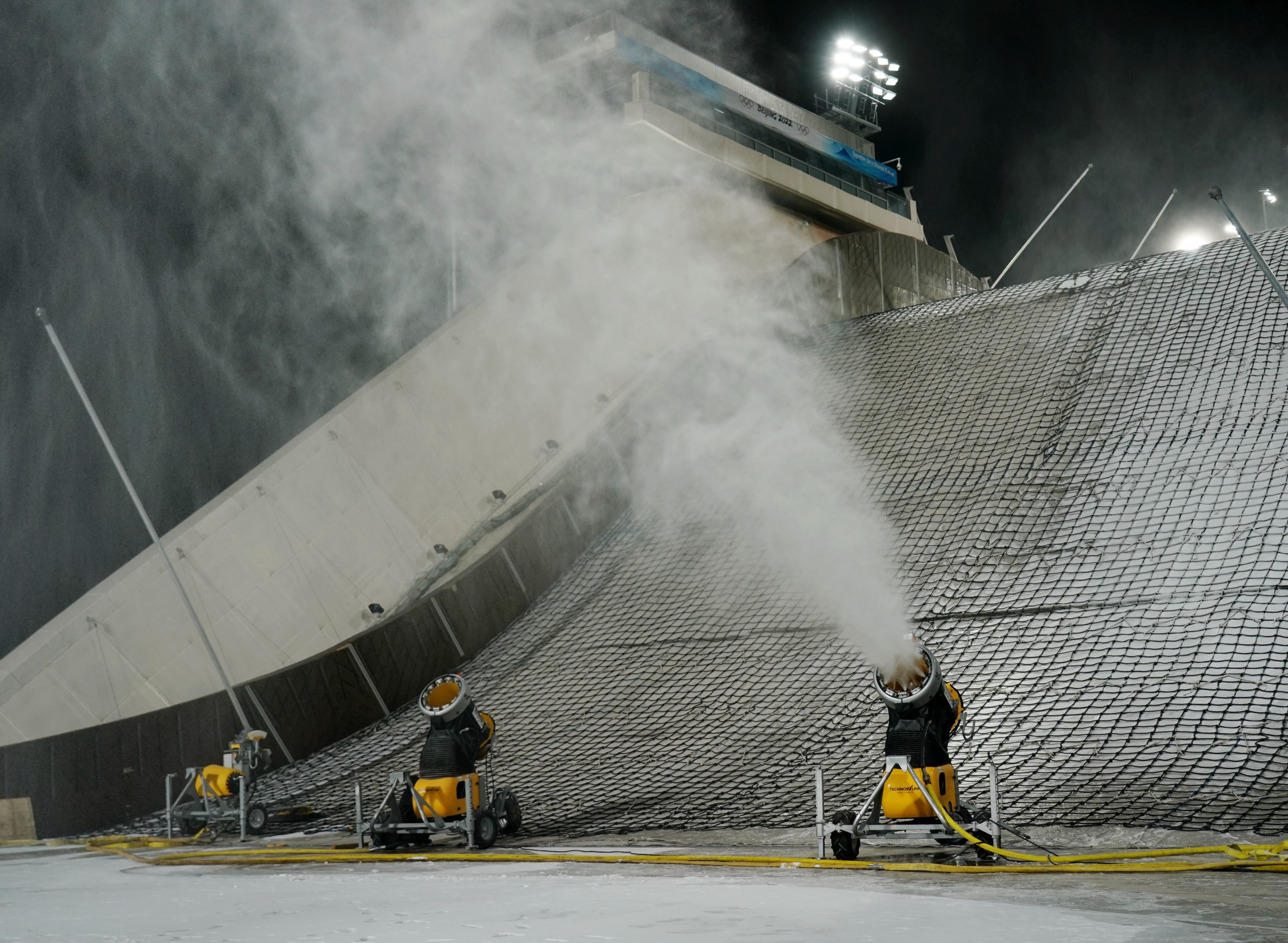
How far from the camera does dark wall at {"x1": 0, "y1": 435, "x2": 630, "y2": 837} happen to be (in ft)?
29.4

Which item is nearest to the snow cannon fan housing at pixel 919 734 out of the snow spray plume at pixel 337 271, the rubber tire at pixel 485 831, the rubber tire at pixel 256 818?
the rubber tire at pixel 485 831

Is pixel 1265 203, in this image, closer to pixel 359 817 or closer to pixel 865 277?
pixel 865 277

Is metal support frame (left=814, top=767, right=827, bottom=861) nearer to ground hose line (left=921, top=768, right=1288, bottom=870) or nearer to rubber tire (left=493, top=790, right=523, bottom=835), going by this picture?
ground hose line (left=921, top=768, right=1288, bottom=870)

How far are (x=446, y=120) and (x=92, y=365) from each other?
515cm

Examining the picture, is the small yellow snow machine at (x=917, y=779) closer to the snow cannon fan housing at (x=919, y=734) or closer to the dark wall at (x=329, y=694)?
the snow cannon fan housing at (x=919, y=734)

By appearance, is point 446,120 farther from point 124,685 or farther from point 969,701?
point 969,701

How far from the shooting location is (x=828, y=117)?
1133 inches

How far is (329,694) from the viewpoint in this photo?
1060 centimetres

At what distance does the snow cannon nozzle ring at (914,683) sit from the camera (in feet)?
18.8

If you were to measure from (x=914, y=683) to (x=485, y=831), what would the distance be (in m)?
2.57

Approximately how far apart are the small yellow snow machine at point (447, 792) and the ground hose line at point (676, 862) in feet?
0.68

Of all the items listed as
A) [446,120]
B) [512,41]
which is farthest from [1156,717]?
[512,41]

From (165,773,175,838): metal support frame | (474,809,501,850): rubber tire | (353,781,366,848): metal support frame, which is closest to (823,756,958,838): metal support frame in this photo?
(474,809,501,850): rubber tire

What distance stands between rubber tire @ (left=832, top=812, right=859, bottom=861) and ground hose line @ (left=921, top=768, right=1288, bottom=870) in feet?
1.24
